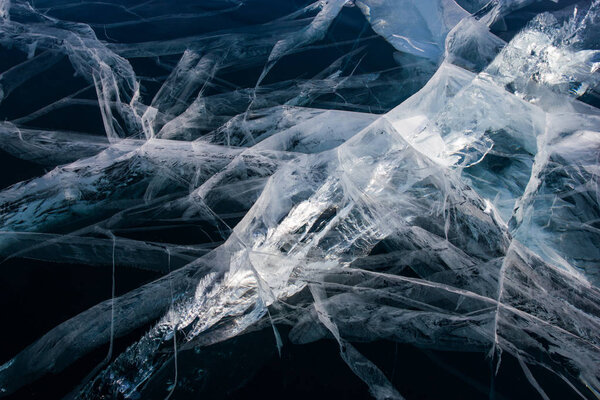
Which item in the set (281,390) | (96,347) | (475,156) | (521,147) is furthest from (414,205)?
(96,347)

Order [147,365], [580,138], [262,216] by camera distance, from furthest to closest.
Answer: [580,138] < [262,216] < [147,365]

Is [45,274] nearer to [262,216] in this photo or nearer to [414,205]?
[262,216]

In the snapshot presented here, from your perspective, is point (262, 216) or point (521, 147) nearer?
point (262, 216)

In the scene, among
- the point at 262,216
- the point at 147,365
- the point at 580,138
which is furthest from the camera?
the point at 580,138

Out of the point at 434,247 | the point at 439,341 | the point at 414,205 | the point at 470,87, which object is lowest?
the point at 439,341

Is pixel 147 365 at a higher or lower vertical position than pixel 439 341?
higher

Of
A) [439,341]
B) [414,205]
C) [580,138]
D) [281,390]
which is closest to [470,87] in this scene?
[580,138]
